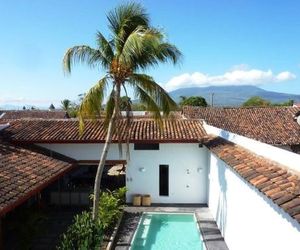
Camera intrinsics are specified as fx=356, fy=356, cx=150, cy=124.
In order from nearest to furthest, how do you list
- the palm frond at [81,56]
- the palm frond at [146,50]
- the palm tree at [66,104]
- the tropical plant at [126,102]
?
the palm frond at [146,50] → the palm frond at [81,56] → the tropical plant at [126,102] → the palm tree at [66,104]

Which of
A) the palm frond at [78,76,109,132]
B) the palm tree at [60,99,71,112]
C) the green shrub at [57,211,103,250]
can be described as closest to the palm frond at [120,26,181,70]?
the palm frond at [78,76,109,132]

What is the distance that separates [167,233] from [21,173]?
7.28 meters

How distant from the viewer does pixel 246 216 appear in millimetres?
11391

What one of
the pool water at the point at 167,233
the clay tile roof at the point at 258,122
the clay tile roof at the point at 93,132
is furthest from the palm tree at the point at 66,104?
the pool water at the point at 167,233

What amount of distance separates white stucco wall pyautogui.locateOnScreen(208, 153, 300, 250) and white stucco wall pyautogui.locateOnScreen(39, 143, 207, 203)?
200 cm

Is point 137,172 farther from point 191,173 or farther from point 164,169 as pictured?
point 191,173

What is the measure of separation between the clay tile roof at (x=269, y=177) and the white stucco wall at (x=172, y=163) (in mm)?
5713

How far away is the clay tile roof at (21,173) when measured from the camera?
11446 millimetres

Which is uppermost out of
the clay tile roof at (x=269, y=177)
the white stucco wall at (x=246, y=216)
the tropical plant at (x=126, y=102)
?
the tropical plant at (x=126, y=102)

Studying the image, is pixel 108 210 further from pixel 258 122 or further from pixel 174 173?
pixel 258 122

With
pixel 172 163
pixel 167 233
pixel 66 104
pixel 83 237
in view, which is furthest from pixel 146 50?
pixel 66 104

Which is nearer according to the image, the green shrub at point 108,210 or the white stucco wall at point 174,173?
the green shrub at point 108,210

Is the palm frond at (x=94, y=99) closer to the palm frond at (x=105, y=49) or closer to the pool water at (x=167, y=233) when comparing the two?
the palm frond at (x=105, y=49)

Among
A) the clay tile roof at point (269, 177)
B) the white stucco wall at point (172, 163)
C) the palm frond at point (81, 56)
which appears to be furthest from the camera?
the white stucco wall at point (172, 163)
